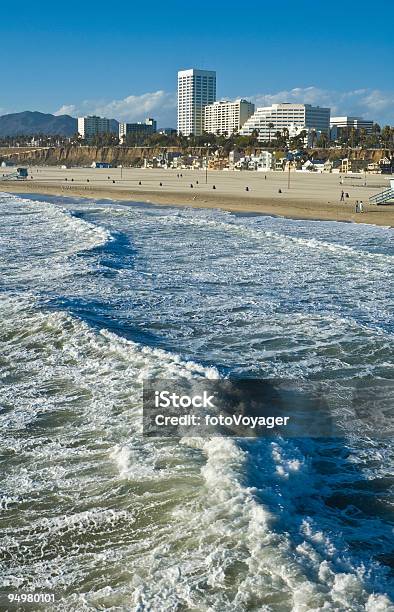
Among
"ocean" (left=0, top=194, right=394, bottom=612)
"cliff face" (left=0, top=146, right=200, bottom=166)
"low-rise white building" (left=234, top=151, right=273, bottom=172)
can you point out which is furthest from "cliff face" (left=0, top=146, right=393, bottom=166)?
"ocean" (left=0, top=194, right=394, bottom=612)

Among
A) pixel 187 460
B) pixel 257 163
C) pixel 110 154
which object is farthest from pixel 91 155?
pixel 187 460

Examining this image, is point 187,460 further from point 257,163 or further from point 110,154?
point 110,154

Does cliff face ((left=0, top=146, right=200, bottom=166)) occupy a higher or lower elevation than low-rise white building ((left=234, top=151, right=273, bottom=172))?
higher

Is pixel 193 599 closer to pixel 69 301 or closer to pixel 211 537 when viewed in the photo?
pixel 211 537

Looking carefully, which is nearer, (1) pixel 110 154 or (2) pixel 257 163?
(2) pixel 257 163

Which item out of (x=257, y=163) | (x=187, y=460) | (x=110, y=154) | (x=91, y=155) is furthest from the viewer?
(x=91, y=155)

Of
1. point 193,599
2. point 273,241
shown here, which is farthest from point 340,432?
point 273,241

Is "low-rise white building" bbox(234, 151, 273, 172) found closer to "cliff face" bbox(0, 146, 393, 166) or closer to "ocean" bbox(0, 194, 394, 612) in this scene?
"cliff face" bbox(0, 146, 393, 166)
